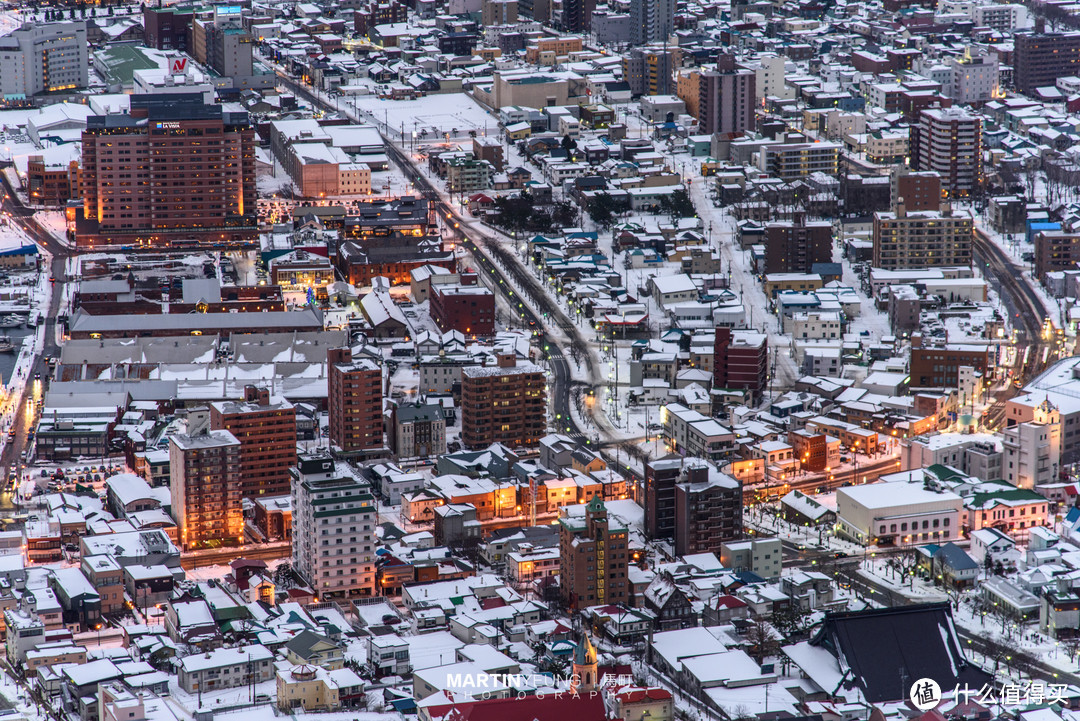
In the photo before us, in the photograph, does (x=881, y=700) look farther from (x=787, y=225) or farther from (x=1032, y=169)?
(x=1032, y=169)

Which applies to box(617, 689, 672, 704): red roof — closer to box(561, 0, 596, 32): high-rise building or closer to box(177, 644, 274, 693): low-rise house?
box(177, 644, 274, 693): low-rise house

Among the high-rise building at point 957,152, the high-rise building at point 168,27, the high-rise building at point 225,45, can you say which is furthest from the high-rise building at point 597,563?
the high-rise building at point 168,27

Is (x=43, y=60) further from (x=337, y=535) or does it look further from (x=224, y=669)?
(x=224, y=669)

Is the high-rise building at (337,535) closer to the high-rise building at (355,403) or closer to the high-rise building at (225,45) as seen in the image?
the high-rise building at (355,403)

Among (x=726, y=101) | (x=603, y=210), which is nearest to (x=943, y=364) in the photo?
(x=603, y=210)

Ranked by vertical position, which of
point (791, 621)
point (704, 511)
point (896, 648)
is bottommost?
point (791, 621)

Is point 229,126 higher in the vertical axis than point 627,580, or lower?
higher

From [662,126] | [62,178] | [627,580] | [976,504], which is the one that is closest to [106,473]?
[627,580]
